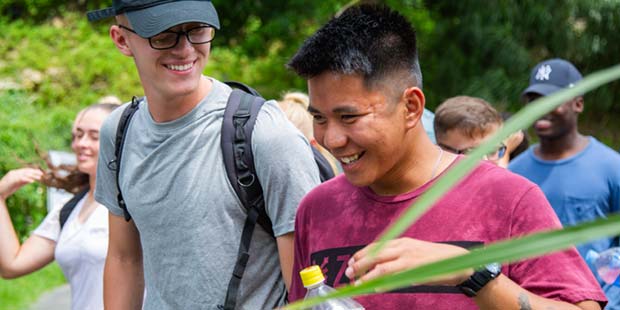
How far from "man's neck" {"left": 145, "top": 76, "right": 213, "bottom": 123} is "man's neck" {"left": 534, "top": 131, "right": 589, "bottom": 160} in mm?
2833

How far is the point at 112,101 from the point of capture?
5.01 meters

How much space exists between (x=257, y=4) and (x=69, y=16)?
450 cm

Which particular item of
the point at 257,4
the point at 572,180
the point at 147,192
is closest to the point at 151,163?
the point at 147,192

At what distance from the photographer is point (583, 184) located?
4793 millimetres

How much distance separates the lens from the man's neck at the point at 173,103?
2809 mm

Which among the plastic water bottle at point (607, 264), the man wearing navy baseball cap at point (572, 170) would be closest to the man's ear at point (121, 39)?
the plastic water bottle at point (607, 264)

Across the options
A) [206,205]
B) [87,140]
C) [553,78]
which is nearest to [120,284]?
[206,205]

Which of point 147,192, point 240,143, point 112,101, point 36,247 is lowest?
point 36,247

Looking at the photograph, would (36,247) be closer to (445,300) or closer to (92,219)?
(92,219)

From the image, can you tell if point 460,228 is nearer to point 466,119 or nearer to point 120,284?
point 120,284

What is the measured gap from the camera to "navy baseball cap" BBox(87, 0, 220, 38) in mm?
2752

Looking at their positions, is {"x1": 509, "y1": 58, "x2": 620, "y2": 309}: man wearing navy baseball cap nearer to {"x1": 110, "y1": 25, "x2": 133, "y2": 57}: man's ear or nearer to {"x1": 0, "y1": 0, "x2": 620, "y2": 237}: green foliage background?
{"x1": 110, "y1": 25, "x2": 133, "y2": 57}: man's ear

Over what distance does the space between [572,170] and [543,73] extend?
0.99 m

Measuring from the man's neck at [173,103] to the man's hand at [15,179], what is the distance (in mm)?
2021
